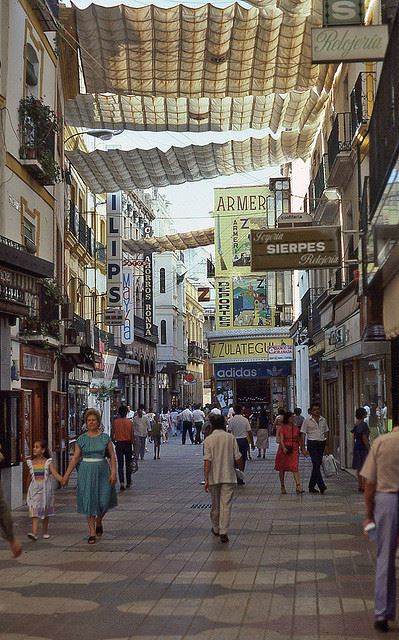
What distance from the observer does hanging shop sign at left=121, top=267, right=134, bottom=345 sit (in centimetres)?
4150

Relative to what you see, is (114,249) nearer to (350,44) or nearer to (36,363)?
(36,363)

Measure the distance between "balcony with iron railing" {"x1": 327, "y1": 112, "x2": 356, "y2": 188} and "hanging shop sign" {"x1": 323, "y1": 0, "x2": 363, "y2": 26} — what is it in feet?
26.6

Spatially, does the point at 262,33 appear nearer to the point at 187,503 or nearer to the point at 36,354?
the point at 36,354

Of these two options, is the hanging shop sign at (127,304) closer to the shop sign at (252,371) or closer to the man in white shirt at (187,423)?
the man in white shirt at (187,423)

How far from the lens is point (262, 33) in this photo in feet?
71.3

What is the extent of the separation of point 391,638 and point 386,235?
737 cm

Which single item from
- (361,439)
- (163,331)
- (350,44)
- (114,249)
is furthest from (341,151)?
(163,331)

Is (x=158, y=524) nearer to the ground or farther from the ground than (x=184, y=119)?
nearer to the ground

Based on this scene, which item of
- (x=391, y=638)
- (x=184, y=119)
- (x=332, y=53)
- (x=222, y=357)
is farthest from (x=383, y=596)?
(x=222, y=357)

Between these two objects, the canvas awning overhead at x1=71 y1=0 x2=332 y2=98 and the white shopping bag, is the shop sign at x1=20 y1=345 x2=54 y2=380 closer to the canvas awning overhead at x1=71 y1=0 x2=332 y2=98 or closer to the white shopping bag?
the white shopping bag

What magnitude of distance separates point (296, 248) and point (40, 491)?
27.1ft

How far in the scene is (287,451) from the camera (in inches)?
754

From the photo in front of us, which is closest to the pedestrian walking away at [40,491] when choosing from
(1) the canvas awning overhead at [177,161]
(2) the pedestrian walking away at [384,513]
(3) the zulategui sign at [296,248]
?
(2) the pedestrian walking away at [384,513]

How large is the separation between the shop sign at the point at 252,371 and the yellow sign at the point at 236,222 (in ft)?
17.3
